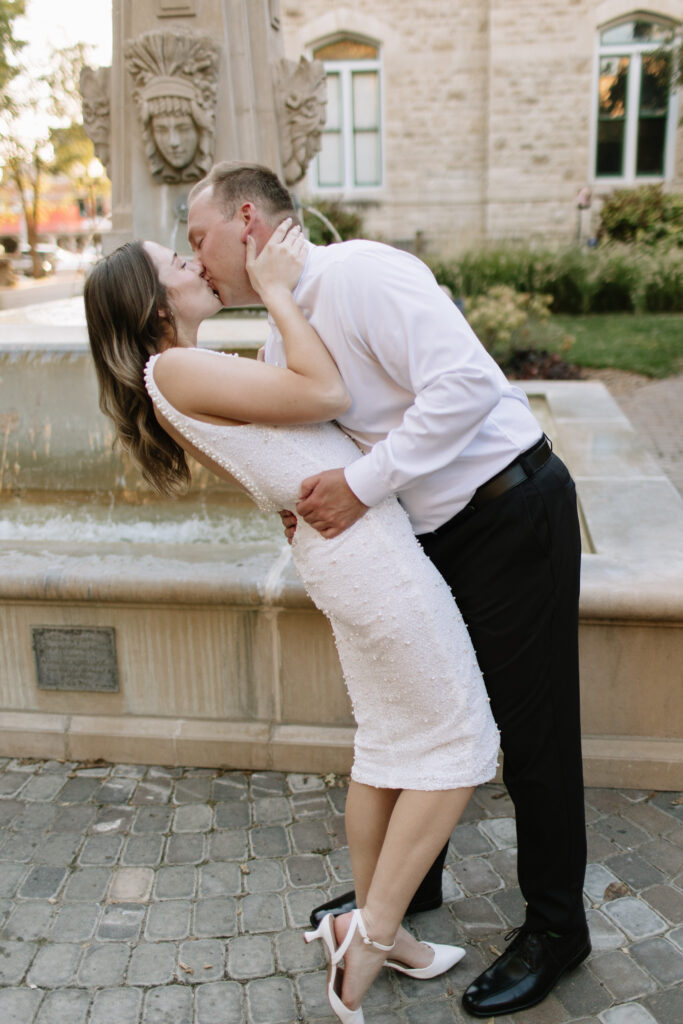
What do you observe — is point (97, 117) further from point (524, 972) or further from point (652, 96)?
point (652, 96)

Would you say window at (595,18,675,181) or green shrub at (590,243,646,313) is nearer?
green shrub at (590,243,646,313)

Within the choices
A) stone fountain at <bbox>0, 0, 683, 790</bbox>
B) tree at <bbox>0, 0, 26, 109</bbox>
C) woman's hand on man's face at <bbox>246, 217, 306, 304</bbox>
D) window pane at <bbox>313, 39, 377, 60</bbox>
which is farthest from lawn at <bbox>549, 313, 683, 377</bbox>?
tree at <bbox>0, 0, 26, 109</bbox>

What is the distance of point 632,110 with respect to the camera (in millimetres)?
19812

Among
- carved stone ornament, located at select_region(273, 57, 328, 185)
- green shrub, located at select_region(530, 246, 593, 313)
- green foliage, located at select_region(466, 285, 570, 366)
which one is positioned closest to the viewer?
carved stone ornament, located at select_region(273, 57, 328, 185)

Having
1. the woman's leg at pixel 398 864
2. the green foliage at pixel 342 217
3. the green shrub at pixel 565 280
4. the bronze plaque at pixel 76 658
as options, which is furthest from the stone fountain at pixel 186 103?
the green foliage at pixel 342 217

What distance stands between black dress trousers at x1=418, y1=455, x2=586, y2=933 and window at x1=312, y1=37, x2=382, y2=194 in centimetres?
1950

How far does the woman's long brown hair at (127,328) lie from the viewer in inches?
84.4

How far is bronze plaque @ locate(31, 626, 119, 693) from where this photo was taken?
11.0 ft

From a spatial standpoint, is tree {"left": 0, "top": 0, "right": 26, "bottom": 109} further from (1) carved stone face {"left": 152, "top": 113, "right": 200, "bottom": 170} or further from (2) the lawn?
(1) carved stone face {"left": 152, "top": 113, "right": 200, "bottom": 170}

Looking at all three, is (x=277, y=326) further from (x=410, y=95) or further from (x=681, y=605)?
(x=410, y=95)

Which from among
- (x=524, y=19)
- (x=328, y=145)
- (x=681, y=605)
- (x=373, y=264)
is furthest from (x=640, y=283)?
Result: (x=373, y=264)

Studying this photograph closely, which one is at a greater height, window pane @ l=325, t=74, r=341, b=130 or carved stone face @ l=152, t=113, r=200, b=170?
window pane @ l=325, t=74, r=341, b=130

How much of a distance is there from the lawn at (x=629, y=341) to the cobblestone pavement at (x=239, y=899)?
9.20m

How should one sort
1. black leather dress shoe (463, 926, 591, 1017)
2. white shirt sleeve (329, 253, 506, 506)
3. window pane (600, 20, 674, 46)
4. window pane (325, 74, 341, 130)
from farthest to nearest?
window pane (325, 74, 341, 130) → window pane (600, 20, 674, 46) → black leather dress shoe (463, 926, 591, 1017) → white shirt sleeve (329, 253, 506, 506)
